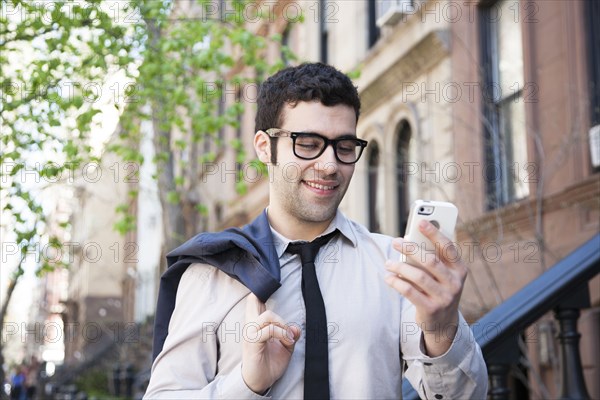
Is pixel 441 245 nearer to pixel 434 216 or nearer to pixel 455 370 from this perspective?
pixel 434 216

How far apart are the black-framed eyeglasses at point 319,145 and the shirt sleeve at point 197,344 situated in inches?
19.6

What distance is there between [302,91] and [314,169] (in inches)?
11.0

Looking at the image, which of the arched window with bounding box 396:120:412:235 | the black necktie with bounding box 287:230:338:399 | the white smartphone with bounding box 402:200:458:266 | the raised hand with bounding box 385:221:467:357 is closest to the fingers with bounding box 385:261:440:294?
the raised hand with bounding box 385:221:467:357

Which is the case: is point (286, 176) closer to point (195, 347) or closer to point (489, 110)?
point (195, 347)

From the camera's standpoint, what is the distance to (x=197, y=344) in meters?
2.66

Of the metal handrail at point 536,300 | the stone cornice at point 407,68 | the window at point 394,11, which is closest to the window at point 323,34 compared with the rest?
the stone cornice at point 407,68

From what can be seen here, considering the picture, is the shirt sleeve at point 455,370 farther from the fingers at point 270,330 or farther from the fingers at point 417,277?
the fingers at point 270,330

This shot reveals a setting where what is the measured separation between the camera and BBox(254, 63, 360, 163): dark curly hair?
282 cm

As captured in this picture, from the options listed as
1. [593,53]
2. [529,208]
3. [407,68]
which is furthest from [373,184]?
[593,53]

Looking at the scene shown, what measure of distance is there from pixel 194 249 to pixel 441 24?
10706 mm

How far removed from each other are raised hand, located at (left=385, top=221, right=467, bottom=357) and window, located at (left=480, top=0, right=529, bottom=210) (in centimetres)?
842

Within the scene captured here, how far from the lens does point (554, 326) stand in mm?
8461

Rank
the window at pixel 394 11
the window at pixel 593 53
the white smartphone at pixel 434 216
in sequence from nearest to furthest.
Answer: the white smartphone at pixel 434 216 < the window at pixel 593 53 < the window at pixel 394 11

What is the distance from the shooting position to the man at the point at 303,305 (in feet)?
8.25
